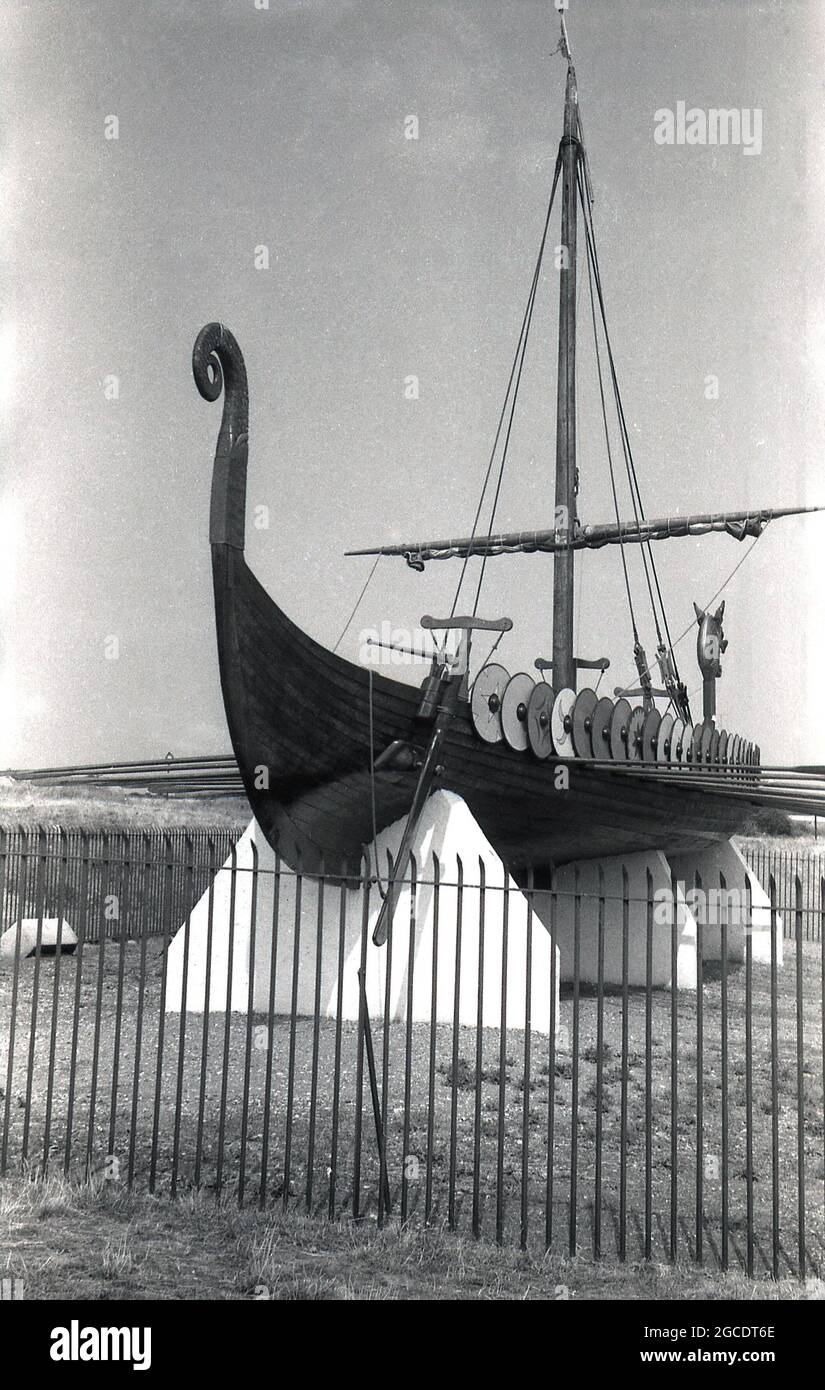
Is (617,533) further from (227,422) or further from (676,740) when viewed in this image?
(227,422)

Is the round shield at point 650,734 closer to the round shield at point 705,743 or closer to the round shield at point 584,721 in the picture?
the round shield at point 584,721

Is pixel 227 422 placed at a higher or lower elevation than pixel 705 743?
higher

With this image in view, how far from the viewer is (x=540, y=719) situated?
37.2 ft

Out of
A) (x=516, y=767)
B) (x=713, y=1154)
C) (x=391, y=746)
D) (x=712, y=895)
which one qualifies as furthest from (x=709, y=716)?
(x=713, y=1154)

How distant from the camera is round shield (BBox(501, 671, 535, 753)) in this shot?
10797 millimetres

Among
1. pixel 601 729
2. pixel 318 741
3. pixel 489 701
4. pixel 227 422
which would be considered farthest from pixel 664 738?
pixel 227 422

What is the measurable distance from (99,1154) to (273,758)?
4304 millimetres

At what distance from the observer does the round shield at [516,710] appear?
1080 centimetres

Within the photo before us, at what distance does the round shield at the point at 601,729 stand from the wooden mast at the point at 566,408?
5.51 ft

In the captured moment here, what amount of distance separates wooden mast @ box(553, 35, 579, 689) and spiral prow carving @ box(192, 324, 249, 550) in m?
6.66

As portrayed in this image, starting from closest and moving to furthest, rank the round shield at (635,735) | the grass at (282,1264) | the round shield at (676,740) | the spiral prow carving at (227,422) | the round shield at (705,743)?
the grass at (282,1264), the spiral prow carving at (227,422), the round shield at (635,735), the round shield at (676,740), the round shield at (705,743)

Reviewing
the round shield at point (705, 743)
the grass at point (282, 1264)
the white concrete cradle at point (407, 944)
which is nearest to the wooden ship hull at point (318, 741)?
the white concrete cradle at point (407, 944)

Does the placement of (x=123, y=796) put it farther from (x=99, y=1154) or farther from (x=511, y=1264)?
(x=511, y=1264)

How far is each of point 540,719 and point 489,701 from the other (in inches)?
39.5
